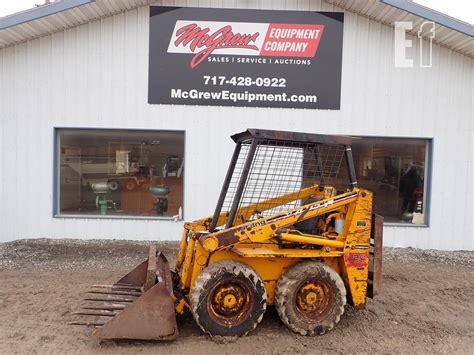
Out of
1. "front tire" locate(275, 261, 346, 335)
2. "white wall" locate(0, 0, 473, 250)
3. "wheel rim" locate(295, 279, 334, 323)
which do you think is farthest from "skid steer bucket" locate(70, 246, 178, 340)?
"white wall" locate(0, 0, 473, 250)

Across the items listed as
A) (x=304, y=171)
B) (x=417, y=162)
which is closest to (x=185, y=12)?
(x=304, y=171)

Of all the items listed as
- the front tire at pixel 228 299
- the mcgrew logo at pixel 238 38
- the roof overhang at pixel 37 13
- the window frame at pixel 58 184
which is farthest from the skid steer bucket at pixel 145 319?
the roof overhang at pixel 37 13

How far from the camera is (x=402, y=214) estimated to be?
388 inches

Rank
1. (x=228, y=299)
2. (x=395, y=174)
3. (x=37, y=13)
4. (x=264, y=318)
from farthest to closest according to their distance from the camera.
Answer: (x=395, y=174), (x=37, y=13), (x=264, y=318), (x=228, y=299)

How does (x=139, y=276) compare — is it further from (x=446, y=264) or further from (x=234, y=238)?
(x=446, y=264)

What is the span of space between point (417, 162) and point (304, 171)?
4.97m

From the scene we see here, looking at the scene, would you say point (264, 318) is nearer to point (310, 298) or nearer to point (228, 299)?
point (310, 298)

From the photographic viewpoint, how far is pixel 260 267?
16.0 ft

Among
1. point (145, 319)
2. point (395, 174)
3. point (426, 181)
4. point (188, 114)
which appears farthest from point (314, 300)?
point (426, 181)

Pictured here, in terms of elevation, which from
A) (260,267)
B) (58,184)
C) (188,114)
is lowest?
(260,267)

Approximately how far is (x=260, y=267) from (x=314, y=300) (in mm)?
715

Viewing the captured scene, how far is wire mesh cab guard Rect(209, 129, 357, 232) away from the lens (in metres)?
4.89

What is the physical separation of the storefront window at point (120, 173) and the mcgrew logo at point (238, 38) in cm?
195

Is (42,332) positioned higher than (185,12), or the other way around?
(185,12)
